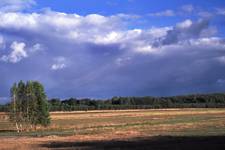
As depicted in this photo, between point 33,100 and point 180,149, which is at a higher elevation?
point 33,100

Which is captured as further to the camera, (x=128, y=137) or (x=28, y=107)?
(x=28, y=107)

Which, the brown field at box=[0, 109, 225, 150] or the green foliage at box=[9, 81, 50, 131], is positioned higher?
the green foliage at box=[9, 81, 50, 131]

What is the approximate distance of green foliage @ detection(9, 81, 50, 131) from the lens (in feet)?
258

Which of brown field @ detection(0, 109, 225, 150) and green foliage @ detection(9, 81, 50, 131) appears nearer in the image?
brown field @ detection(0, 109, 225, 150)

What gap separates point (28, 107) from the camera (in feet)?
259

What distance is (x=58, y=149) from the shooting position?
32.6 m

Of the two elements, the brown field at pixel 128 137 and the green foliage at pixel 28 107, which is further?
the green foliage at pixel 28 107

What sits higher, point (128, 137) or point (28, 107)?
point (28, 107)

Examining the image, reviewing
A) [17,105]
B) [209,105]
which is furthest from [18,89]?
[209,105]

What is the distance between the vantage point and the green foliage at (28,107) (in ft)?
258

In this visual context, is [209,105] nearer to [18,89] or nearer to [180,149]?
[18,89]

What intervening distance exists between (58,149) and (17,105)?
47.5 m

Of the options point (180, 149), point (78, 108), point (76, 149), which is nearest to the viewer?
Result: point (180, 149)

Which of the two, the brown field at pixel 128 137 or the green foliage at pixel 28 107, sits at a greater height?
the green foliage at pixel 28 107
